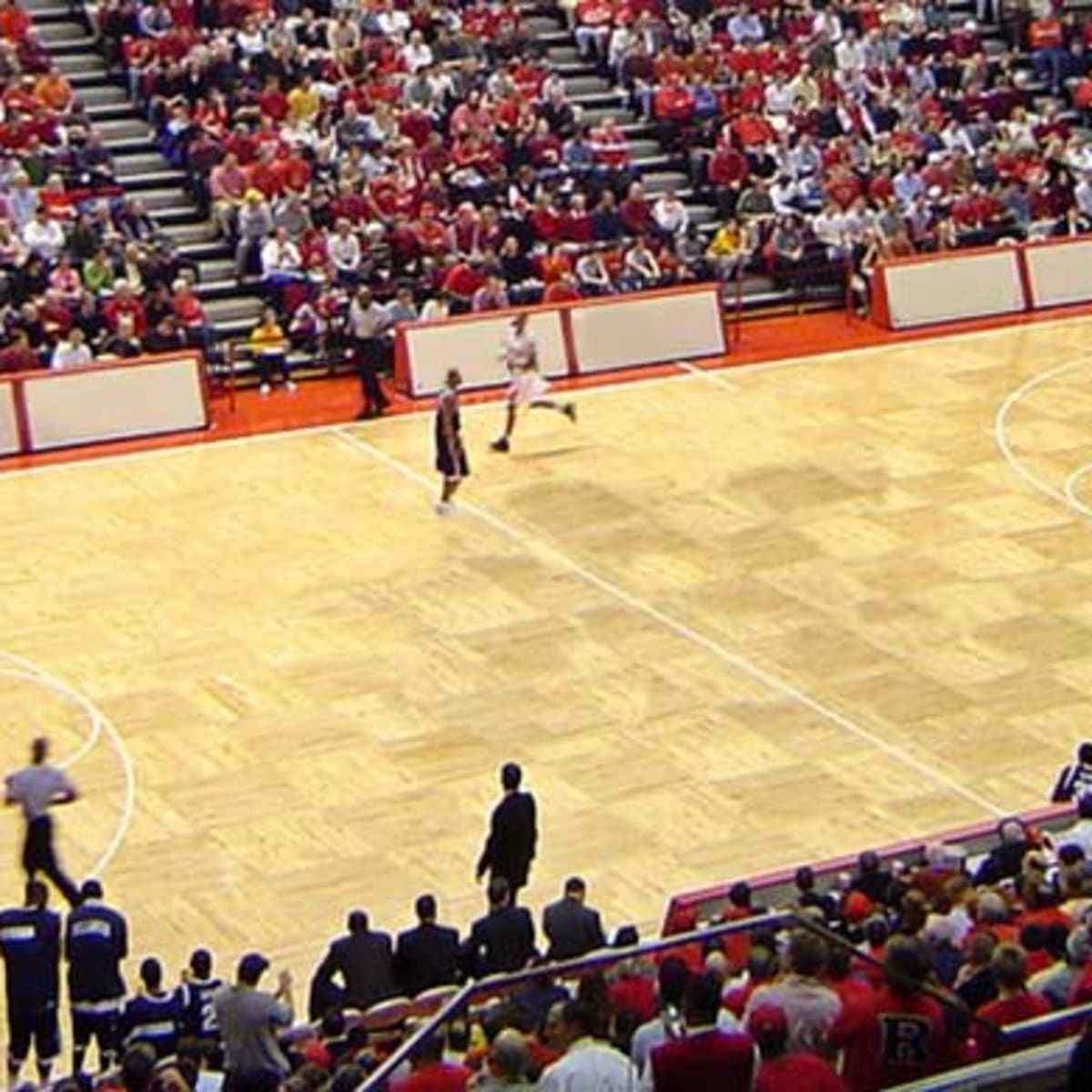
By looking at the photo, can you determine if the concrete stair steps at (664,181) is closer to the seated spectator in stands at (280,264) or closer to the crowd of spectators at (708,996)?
the seated spectator in stands at (280,264)

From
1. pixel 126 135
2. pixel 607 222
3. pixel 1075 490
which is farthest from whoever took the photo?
pixel 126 135

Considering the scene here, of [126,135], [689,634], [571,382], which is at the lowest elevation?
[689,634]

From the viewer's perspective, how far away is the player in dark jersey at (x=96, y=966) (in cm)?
1742

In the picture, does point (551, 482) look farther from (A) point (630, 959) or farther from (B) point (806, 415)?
(A) point (630, 959)

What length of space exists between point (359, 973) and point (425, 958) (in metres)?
0.39

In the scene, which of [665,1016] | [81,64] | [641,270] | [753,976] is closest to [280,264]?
[641,270]

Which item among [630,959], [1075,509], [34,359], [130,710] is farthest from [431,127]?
[630,959]

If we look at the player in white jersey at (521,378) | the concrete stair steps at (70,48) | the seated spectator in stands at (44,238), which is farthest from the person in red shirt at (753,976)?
the concrete stair steps at (70,48)

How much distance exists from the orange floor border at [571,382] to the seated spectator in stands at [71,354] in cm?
105

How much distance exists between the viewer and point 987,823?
20.6 meters

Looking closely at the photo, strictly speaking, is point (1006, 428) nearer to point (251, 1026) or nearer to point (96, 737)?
point (96, 737)

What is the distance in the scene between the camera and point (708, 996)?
1162 centimetres

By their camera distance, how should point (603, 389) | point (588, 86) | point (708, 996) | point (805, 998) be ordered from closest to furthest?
point (708, 996)
point (805, 998)
point (603, 389)
point (588, 86)

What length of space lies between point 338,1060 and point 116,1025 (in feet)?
11.1
